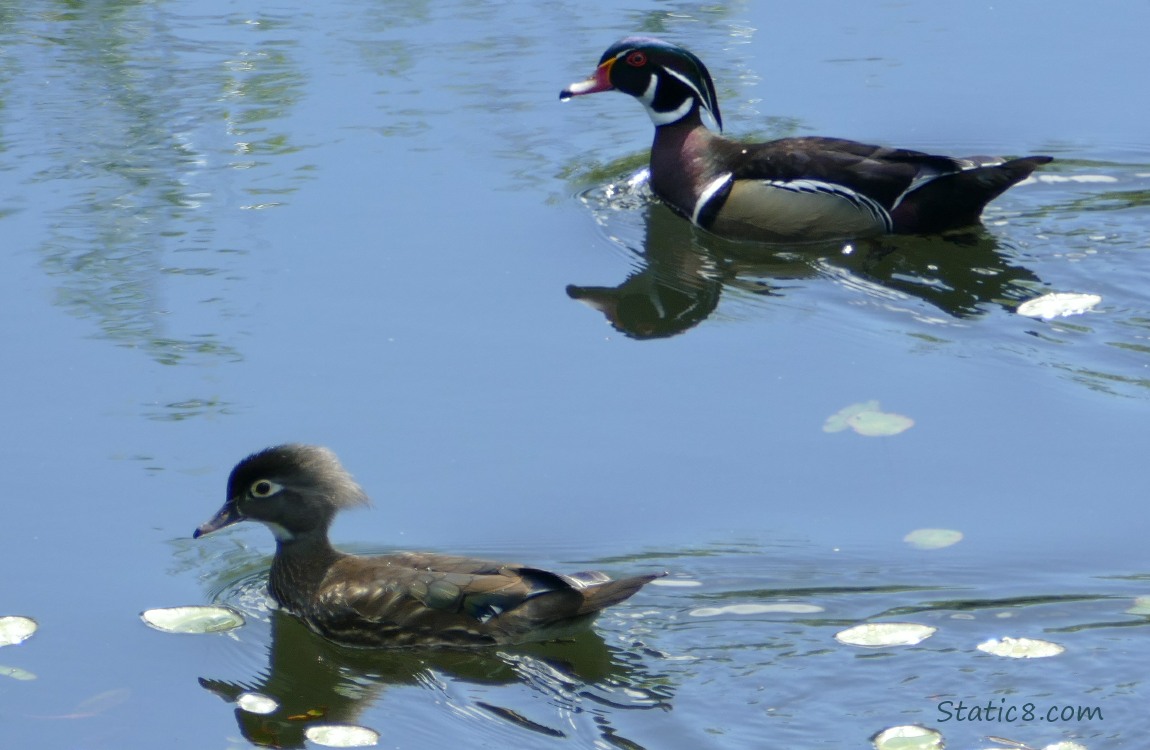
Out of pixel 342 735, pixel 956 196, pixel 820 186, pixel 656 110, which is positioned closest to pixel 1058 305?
pixel 956 196

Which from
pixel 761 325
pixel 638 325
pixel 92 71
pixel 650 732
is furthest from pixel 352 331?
pixel 92 71

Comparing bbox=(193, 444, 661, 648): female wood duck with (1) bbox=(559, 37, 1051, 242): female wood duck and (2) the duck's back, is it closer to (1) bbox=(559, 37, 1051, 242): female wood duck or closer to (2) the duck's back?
(2) the duck's back

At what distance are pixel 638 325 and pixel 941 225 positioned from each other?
2130mm

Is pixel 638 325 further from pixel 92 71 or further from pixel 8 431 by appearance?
pixel 92 71

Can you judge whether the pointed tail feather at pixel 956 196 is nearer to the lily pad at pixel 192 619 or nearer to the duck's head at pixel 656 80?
the duck's head at pixel 656 80

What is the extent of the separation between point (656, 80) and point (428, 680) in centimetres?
562

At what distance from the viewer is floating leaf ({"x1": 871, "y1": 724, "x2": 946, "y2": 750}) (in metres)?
4.91

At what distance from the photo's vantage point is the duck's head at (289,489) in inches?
238

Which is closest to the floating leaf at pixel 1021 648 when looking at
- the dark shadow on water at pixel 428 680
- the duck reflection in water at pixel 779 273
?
the dark shadow on water at pixel 428 680

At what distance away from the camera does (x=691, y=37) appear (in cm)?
1204

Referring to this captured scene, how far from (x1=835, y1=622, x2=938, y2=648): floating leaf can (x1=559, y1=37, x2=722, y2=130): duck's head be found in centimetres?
527

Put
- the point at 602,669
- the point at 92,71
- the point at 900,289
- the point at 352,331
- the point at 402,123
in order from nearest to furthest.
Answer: the point at 602,669
the point at 352,331
the point at 900,289
the point at 402,123
the point at 92,71

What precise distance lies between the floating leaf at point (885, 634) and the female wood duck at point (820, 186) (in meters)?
4.11

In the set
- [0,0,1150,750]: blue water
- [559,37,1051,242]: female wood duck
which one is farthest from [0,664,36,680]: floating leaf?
[559,37,1051,242]: female wood duck
